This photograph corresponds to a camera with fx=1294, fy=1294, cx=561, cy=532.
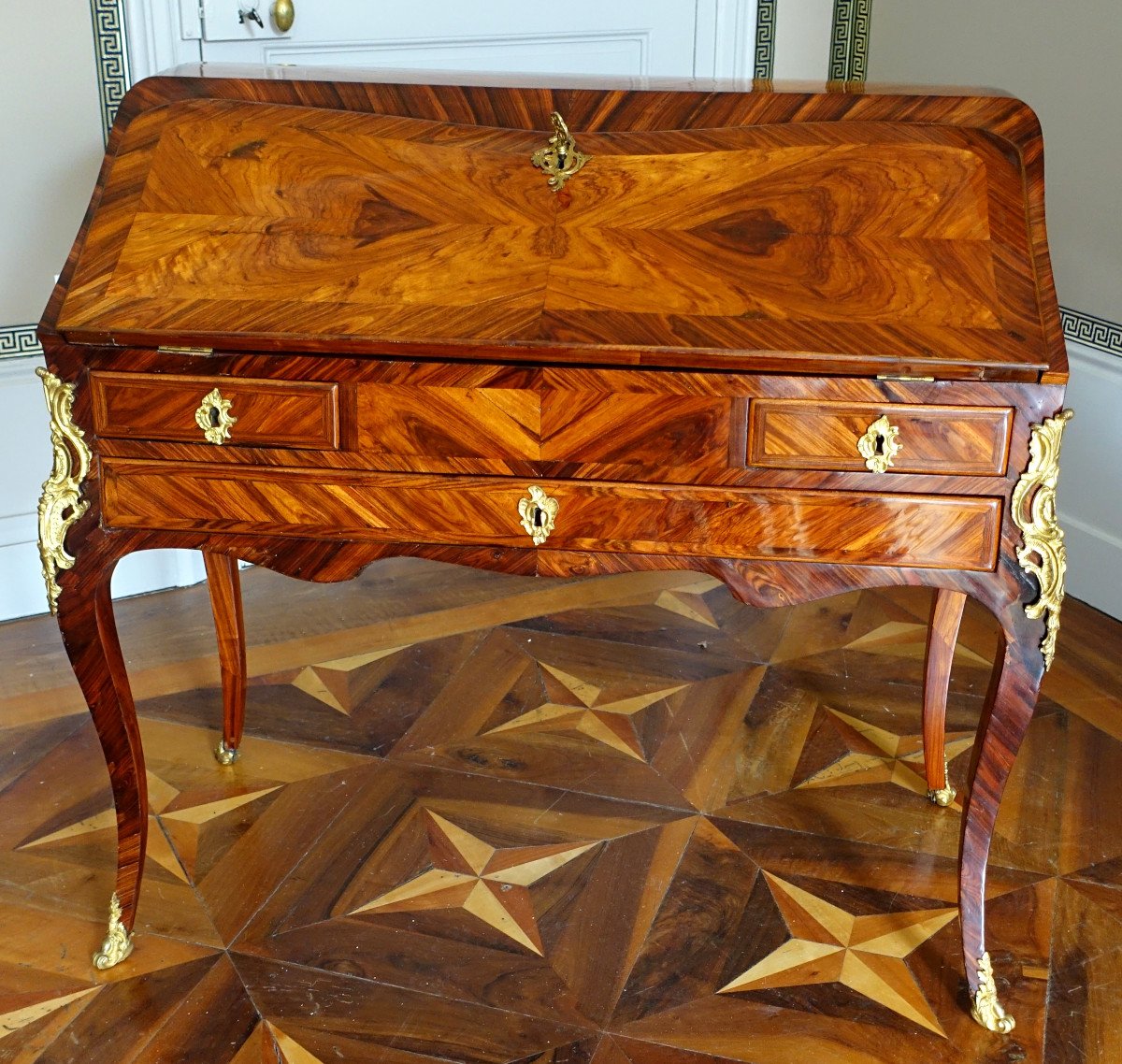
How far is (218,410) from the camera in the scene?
168cm

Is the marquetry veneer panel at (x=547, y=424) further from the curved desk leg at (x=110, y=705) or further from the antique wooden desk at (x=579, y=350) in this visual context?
the curved desk leg at (x=110, y=705)

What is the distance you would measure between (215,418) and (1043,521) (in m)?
1.06

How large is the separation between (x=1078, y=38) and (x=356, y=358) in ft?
6.75

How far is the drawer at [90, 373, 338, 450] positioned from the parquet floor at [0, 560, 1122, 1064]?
2.70 feet

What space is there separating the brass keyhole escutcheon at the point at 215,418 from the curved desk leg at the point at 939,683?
1.18m

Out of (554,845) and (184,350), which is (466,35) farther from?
(554,845)

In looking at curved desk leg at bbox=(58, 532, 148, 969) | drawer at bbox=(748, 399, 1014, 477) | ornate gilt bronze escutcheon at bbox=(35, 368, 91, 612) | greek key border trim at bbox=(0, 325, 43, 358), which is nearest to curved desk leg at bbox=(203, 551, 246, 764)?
curved desk leg at bbox=(58, 532, 148, 969)

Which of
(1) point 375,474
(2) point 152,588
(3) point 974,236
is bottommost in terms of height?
(2) point 152,588

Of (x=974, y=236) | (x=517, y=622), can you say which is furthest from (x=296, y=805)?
(x=974, y=236)

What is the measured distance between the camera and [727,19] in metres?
3.33

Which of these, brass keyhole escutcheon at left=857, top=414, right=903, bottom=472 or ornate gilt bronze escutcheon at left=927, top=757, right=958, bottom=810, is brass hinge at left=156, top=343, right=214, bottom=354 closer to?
brass keyhole escutcheon at left=857, top=414, right=903, bottom=472

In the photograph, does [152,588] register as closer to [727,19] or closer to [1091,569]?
[727,19]

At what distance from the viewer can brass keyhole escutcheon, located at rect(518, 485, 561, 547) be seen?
1678 mm

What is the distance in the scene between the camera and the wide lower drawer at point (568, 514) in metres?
1.64
